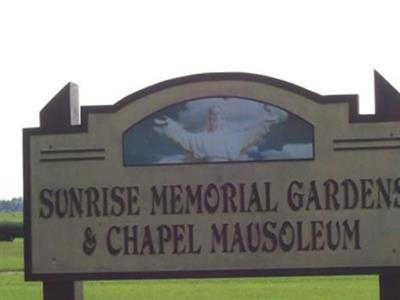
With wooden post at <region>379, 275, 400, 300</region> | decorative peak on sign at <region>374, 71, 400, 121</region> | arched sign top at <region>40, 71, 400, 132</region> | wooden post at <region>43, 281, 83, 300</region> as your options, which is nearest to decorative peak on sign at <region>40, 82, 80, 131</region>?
arched sign top at <region>40, 71, 400, 132</region>

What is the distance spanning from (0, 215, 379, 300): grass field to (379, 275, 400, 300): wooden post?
30.1 ft

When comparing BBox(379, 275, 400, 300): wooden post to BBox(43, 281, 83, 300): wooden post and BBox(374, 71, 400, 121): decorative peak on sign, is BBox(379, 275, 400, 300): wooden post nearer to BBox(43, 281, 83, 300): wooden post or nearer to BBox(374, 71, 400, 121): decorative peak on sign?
BBox(374, 71, 400, 121): decorative peak on sign

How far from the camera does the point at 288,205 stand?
35.2ft

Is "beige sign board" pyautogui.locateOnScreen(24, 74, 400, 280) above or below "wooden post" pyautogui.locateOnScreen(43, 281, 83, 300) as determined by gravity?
above

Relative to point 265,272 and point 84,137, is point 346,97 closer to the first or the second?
point 265,272

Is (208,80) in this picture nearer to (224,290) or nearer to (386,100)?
(386,100)

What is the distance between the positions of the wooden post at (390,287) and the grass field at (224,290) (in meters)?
9.17

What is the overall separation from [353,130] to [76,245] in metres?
3.20

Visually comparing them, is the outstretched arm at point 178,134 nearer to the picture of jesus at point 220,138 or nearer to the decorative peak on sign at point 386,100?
the picture of jesus at point 220,138

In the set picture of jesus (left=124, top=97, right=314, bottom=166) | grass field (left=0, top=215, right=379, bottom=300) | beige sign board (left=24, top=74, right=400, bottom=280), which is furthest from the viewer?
grass field (left=0, top=215, right=379, bottom=300)

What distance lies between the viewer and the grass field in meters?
21.1

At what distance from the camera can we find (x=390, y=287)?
35.1 ft

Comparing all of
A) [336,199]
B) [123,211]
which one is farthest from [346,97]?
[123,211]

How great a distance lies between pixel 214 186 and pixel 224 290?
1262 centimetres
